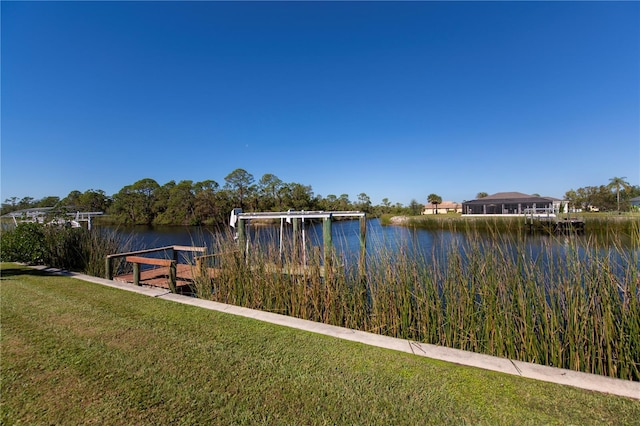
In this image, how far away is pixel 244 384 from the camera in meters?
1.98

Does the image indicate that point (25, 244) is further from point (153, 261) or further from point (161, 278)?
point (153, 261)

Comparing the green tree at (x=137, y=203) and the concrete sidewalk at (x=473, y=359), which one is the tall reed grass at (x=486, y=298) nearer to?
the concrete sidewalk at (x=473, y=359)

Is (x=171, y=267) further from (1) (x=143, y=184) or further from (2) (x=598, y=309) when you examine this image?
(1) (x=143, y=184)

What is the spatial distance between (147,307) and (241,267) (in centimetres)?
120

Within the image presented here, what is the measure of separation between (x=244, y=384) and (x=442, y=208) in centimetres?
7050

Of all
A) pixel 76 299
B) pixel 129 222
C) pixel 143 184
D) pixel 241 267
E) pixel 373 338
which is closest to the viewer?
pixel 373 338

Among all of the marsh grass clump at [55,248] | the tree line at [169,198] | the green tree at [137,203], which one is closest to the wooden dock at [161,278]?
the marsh grass clump at [55,248]

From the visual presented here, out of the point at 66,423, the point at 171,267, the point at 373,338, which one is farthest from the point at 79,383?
the point at 171,267

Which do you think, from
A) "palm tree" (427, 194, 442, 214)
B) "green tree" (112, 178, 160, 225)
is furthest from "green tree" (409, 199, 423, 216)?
"green tree" (112, 178, 160, 225)

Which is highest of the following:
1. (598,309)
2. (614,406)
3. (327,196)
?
(327,196)

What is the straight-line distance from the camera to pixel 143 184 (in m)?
47.2

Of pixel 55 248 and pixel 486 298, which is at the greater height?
pixel 55 248

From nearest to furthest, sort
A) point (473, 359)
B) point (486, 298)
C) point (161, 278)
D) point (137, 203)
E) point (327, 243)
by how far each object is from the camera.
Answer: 1. point (473, 359)
2. point (486, 298)
3. point (327, 243)
4. point (161, 278)
5. point (137, 203)

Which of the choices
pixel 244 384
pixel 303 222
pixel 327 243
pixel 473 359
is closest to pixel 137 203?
pixel 303 222
